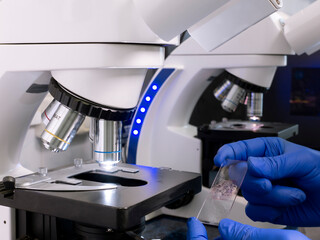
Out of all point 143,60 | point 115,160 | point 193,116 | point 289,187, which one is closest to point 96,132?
point 115,160

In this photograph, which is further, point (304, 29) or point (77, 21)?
point (304, 29)

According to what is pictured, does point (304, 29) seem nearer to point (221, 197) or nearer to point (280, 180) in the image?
point (280, 180)

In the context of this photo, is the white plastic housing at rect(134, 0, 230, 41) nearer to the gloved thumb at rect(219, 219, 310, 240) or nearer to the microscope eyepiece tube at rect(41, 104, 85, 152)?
the microscope eyepiece tube at rect(41, 104, 85, 152)

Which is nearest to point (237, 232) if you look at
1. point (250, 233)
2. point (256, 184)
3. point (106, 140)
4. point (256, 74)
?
point (250, 233)

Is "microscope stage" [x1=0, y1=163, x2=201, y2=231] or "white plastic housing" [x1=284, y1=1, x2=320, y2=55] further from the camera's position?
"white plastic housing" [x1=284, y1=1, x2=320, y2=55]

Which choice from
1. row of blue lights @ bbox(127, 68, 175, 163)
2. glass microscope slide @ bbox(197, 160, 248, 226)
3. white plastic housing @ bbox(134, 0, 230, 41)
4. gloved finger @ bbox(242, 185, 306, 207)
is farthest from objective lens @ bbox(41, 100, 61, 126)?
row of blue lights @ bbox(127, 68, 175, 163)

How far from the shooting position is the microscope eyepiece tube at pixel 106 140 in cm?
86

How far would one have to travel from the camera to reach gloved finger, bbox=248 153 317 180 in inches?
38.3

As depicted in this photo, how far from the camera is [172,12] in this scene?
2.35ft

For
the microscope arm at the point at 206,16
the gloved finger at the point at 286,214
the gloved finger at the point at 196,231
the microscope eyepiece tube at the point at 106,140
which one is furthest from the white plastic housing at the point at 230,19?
the gloved finger at the point at 286,214

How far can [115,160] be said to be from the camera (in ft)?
2.91

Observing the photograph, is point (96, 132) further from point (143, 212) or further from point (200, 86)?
point (200, 86)

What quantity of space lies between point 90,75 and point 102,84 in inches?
1.1

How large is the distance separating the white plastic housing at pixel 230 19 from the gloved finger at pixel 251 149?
28cm
